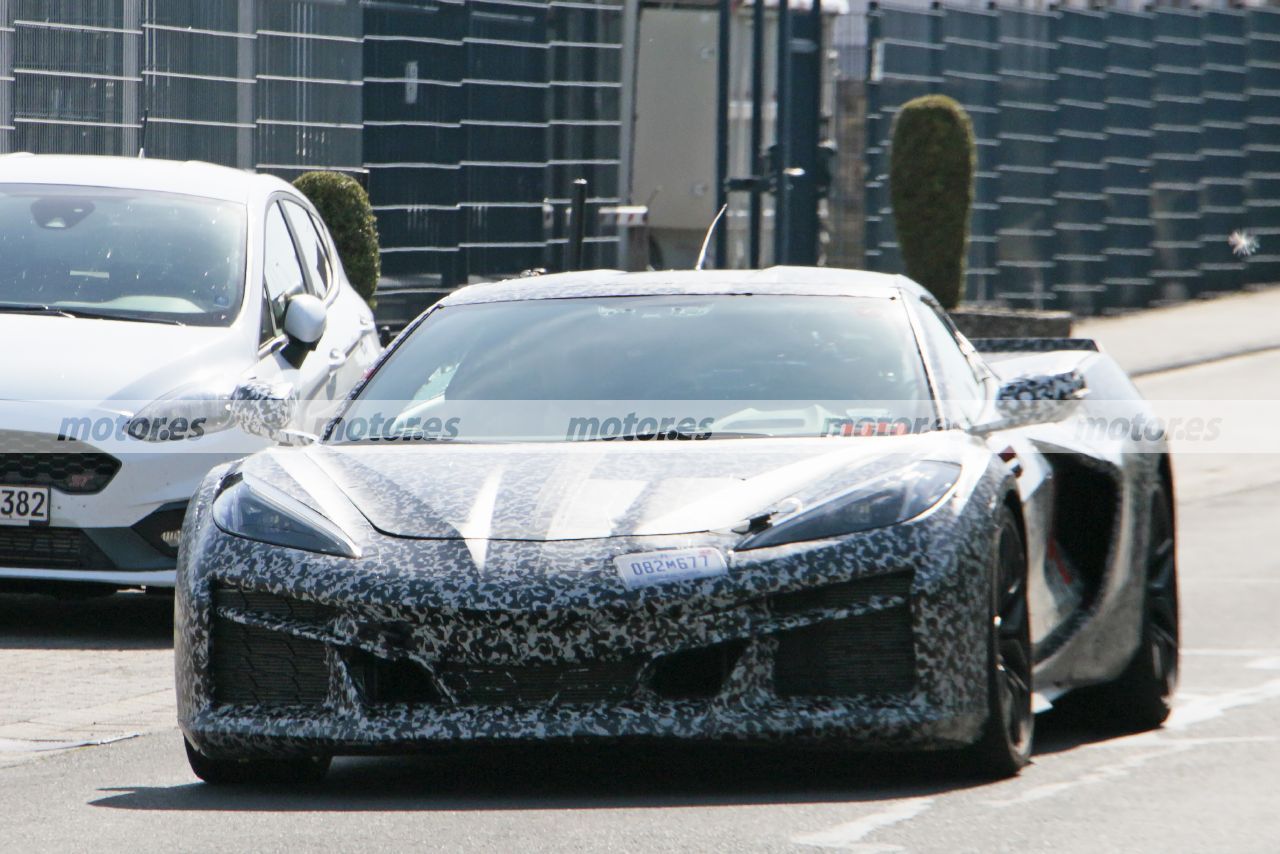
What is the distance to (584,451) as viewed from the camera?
5.76 m

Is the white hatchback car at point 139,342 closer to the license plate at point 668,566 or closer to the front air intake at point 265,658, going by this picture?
the front air intake at point 265,658

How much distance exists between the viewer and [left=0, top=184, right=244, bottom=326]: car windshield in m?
9.47

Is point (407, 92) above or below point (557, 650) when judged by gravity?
above

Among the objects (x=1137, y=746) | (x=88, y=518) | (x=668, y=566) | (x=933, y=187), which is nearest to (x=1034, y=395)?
(x=1137, y=746)

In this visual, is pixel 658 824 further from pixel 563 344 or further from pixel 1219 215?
pixel 1219 215

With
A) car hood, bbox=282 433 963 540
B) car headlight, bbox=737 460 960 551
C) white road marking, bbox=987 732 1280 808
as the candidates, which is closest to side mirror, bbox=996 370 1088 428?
car hood, bbox=282 433 963 540

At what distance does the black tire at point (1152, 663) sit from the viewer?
22.5 ft

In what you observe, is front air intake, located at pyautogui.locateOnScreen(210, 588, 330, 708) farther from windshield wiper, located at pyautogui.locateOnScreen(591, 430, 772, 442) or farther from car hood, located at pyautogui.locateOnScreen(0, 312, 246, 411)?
car hood, located at pyautogui.locateOnScreen(0, 312, 246, 411)

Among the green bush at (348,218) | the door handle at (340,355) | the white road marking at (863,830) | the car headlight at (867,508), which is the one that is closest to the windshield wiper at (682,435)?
the car headlight at (867,508)

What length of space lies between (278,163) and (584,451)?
1023cm

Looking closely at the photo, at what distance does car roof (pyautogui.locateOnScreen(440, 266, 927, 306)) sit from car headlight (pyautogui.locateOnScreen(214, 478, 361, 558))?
4.41ft

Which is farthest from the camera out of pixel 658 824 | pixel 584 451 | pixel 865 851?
pixel 584 451

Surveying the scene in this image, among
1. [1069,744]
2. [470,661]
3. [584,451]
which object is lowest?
[1069,744]

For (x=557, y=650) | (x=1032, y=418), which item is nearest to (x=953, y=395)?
(x=1032, y=418)
